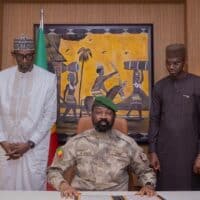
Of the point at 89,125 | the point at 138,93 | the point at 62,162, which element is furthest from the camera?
the point at 138,93

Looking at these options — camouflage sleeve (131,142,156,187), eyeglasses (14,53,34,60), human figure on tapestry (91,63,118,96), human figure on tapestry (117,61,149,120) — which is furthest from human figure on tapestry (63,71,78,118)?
camouflage sleeve (131,142,156,187)

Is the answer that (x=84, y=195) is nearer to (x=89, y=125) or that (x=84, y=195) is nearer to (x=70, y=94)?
(x=89, y=125)

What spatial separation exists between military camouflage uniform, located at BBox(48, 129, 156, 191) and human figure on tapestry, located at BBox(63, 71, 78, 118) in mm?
1735

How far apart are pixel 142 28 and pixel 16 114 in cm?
203

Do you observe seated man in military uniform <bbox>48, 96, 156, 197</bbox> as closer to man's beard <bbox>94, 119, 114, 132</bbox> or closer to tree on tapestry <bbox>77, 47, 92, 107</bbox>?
man's beard <bbox>94, 119, 114, 132</bbox>

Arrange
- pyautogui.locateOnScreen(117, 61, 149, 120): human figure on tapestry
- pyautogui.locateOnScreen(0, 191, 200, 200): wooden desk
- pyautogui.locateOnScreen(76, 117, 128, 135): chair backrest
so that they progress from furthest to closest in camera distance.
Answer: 1. pyautogui.locateOnScreen(117, 61, 149, 120): human figure on tapestry
2. pyautogui.locateOnScreen(76, 117, 128, 135): chair backrest
3. pyautogui.locateOnScreen(0, 191, 200, 200): wooden desk

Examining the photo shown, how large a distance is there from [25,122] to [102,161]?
1000 mm

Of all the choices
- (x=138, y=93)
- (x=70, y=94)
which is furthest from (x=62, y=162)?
(x=138, y=93)

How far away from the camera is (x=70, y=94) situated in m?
4.82

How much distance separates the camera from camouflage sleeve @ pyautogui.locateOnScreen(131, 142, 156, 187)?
2787 millimetres

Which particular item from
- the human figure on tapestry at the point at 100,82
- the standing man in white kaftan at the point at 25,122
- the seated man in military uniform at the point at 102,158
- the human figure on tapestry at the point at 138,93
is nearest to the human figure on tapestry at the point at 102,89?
the human figure on tapestry at the point at 100,82

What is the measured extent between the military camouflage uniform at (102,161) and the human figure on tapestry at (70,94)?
5.69 feet

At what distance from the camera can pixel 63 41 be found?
484cm

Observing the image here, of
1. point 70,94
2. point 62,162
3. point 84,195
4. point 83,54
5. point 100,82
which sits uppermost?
point 83,54
